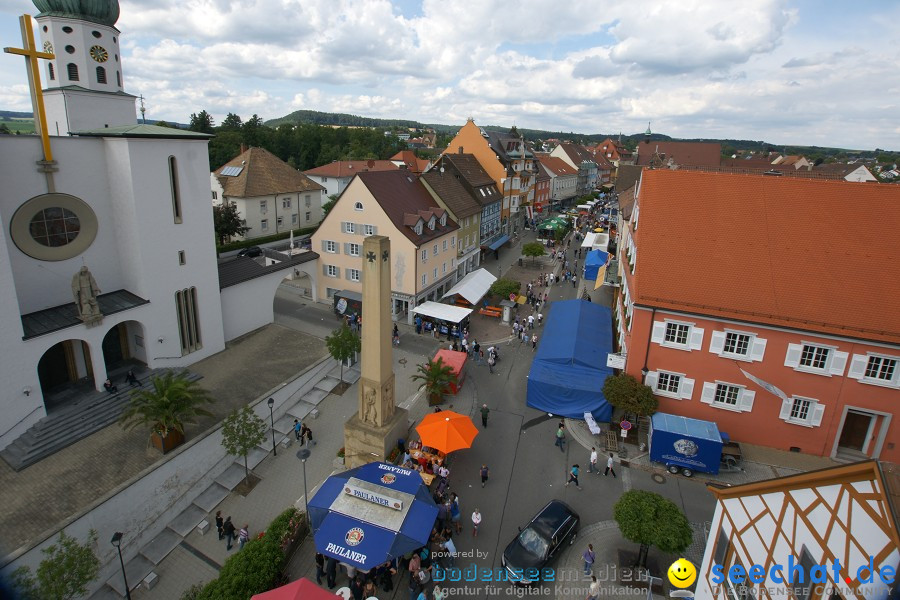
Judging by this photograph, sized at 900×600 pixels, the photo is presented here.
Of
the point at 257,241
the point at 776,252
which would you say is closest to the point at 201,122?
the point at 257,241

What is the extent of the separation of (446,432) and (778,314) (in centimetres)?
1478

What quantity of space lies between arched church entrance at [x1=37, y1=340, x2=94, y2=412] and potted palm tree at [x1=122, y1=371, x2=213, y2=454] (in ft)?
14.0

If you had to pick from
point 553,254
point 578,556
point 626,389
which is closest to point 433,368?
point 626,389

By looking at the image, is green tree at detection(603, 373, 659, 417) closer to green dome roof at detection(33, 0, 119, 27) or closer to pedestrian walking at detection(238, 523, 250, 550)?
pedestrian walking at detection(238, 523, 250, 550)

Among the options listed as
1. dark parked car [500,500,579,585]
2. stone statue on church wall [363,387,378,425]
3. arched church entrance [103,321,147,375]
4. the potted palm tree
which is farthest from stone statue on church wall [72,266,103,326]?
dark parked car [500,500,579,585]

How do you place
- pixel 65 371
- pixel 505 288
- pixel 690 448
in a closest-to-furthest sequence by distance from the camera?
pixel 690 448, pixel 65 371, pixel 505 288

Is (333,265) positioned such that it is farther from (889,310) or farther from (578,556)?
(889,310)

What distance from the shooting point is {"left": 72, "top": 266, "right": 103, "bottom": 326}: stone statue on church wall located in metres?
20.0

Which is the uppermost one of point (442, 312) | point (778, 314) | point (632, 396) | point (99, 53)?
point (99, 53)

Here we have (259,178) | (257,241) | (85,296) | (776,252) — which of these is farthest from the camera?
(259,178)

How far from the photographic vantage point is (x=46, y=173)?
20.5m

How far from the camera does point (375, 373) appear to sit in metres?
20.0

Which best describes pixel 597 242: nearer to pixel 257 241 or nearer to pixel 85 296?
pixel 257 241

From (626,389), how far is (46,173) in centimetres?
2669
